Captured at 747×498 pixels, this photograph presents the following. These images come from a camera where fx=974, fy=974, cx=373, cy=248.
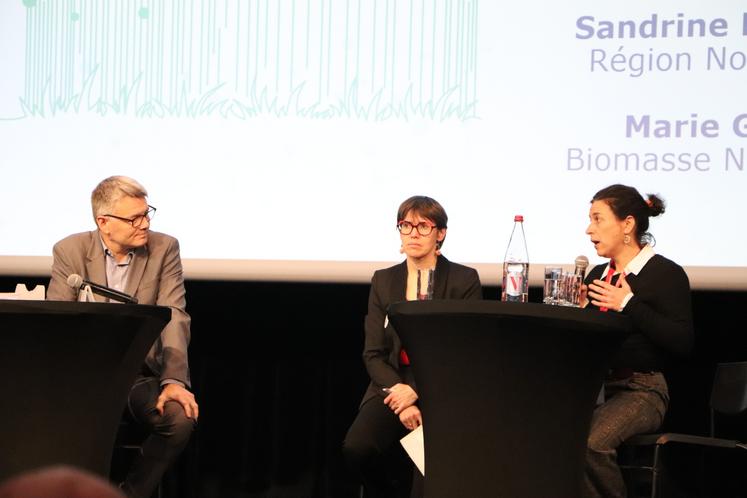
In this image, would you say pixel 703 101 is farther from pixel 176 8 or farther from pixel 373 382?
pixel 176 8

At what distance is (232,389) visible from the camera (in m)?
4.52

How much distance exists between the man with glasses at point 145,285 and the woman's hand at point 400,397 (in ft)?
2.14

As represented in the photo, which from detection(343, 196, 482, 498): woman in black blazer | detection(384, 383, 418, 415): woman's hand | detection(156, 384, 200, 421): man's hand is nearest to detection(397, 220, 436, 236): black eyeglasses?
detection(343, 196, 482, 498): woman in black blazer

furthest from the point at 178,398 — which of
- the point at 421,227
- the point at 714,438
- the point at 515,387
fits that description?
the point at 714,438

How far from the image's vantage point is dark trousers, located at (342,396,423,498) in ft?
10.8

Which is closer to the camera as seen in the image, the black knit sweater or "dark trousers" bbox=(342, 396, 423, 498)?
the black knit sweater

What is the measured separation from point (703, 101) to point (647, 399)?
1.46m

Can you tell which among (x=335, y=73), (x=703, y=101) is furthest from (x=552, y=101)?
(x=335, y=73)

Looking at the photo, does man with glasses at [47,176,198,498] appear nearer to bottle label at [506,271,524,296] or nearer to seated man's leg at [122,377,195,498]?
seated man's leg at [122,377,195,498]

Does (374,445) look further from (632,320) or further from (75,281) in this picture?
(75,281)

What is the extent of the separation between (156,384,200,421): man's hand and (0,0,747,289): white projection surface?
106 cm

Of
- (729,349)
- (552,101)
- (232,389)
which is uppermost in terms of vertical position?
(552,101)

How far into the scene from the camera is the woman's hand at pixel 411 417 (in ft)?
10.6

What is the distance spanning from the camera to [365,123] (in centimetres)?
415
